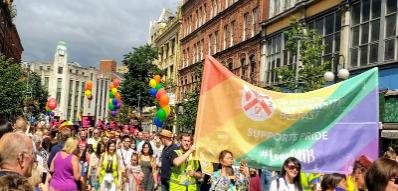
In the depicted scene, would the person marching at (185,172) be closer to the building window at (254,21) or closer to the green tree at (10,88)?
the building window at (254,21)

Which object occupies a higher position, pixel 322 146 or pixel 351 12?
pixel 351 12

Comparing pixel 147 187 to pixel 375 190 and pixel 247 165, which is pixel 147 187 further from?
pixel 375 190

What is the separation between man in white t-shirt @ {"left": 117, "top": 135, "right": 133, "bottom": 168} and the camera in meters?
14.4

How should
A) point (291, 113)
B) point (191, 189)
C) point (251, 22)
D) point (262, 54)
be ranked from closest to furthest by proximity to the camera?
point (291, 113) → point (191, 189) → point (262, 54) → point (251, 22)

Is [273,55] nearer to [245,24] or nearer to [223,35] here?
[245,24]

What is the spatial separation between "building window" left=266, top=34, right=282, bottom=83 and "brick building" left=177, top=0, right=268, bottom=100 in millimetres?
1280

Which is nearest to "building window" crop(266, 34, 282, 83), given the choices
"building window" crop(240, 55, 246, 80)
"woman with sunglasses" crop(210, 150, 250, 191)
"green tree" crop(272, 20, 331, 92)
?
"building window" crop(240, 55, 246, 80)

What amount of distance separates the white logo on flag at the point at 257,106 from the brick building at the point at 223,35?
25926 mm

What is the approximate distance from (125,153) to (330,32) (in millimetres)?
14263

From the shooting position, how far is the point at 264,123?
316 inches

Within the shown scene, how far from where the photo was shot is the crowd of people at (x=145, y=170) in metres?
3.94

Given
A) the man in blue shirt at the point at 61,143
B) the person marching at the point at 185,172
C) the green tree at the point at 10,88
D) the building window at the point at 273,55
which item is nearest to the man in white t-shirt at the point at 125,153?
the man in blue shirt at the point at 61,143

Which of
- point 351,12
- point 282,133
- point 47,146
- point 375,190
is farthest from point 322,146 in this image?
point 351,12

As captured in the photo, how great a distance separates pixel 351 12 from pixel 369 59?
2.54m
